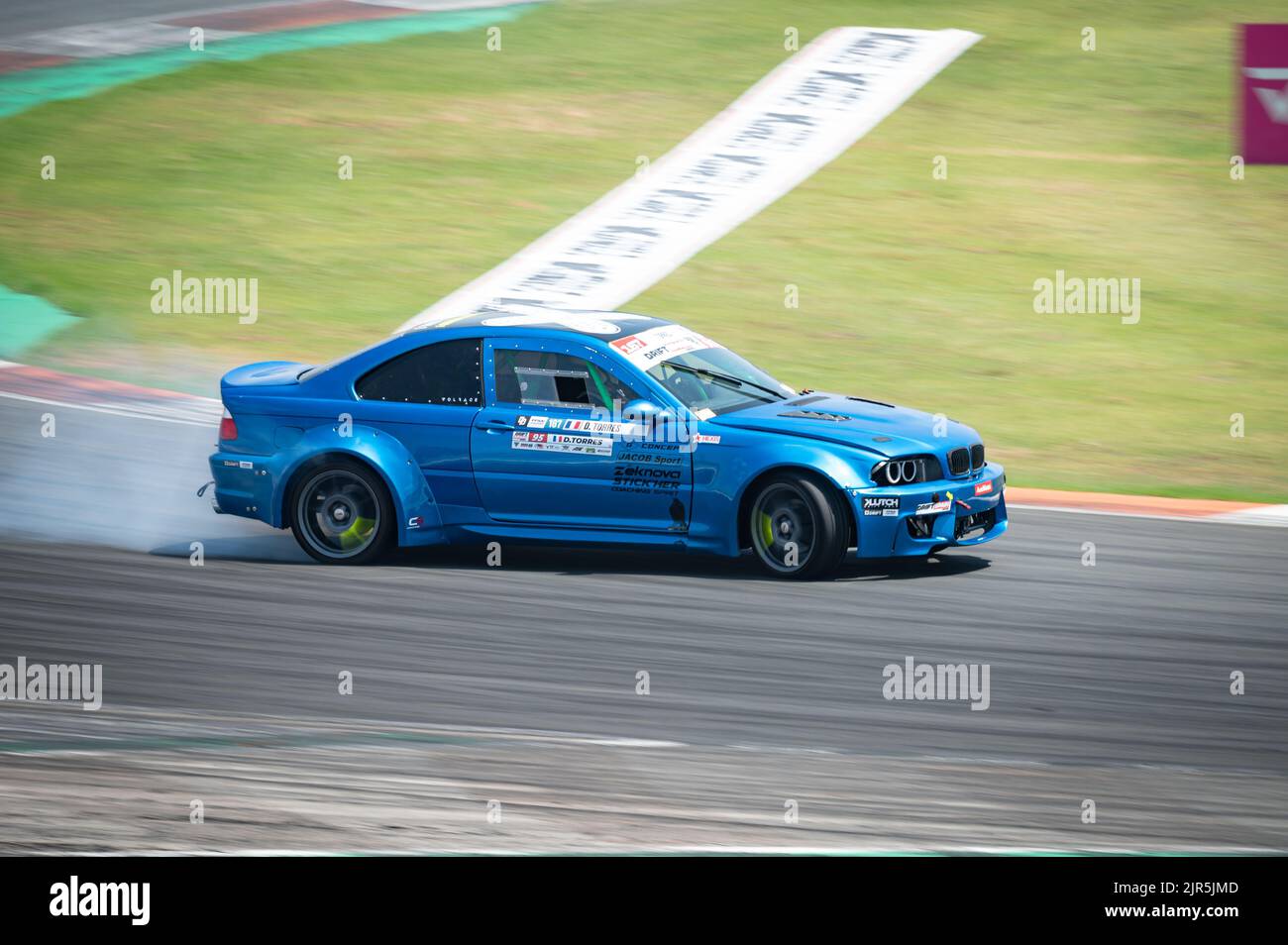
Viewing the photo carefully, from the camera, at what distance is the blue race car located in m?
9.43

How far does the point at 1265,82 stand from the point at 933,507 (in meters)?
11.0

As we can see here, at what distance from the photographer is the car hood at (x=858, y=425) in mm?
9453

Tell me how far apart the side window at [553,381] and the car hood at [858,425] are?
2.03 ft

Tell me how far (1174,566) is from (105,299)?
11.4 metres

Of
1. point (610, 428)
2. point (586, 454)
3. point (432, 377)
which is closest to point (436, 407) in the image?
point (432, 377)

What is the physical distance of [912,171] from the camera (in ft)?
67.8

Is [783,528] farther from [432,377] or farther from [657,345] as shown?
[432,377]

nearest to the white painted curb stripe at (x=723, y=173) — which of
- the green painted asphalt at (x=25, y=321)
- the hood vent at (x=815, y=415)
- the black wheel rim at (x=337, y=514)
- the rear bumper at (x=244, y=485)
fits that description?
the green painted asphalt at (x=25, y=321)

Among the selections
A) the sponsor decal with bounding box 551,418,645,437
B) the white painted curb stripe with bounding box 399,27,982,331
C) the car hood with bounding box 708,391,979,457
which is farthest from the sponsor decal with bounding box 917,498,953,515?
the white painted curb stripe with bounding box 399,27,982,331

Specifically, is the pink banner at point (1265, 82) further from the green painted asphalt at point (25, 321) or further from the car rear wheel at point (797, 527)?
the green painted asphalt at point (25, 321)

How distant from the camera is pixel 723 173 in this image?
2080cm

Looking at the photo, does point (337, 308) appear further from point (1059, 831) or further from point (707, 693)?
point (1059, 831)
